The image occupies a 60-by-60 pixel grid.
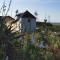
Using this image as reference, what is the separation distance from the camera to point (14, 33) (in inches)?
148

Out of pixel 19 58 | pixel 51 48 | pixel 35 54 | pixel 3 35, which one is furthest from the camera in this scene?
pixel 51 48

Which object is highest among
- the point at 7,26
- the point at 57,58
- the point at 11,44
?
the point at 7,26

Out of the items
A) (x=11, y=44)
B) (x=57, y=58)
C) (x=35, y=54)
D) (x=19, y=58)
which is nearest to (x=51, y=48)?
(x=57, y=58)

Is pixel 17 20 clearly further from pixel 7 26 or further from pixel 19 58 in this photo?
pixel 19 58

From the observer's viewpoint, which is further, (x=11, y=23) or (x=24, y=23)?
(x=24, y=23)

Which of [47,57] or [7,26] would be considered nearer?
[7,26]

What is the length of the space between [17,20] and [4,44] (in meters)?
0.44

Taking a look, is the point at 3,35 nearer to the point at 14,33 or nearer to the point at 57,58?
the point at 14,33

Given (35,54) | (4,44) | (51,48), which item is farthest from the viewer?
(51,48)

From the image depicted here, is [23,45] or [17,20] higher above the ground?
[17,20]

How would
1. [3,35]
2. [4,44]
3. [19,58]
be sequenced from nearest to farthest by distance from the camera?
[3,35] → [4,44] → [19,58]

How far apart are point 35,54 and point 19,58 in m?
0.64

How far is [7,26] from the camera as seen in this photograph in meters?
3.85

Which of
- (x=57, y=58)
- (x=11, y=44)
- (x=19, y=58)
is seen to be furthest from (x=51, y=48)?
(x=11, y=44)
